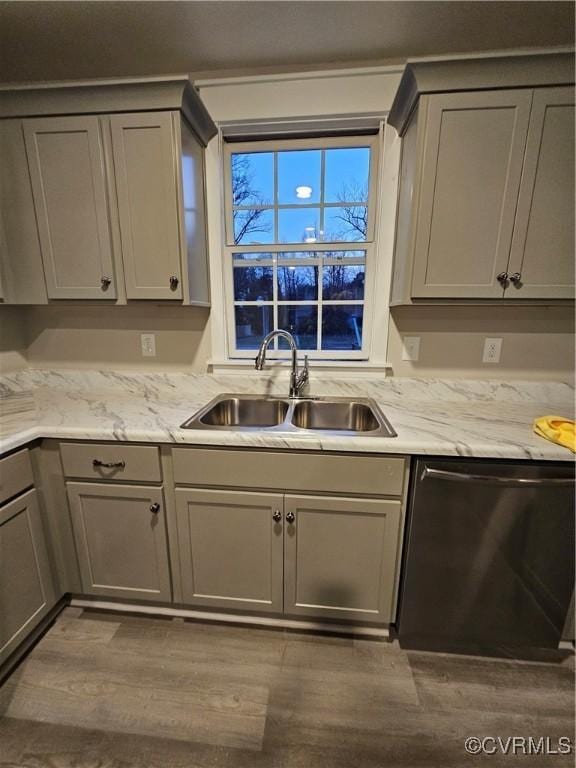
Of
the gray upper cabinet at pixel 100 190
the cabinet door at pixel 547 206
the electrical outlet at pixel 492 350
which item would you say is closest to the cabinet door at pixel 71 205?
the gray upper cabinet at pixel 100 190

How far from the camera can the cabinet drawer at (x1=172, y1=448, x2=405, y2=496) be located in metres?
1.20

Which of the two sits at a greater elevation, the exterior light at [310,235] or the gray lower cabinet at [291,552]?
the exterior light at [310,235]

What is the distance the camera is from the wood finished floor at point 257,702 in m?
1.04

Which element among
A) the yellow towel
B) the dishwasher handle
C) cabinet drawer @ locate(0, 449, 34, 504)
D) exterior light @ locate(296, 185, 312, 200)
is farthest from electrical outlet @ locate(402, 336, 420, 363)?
cabinet drawer @ locate(0, 449, 34, 504)

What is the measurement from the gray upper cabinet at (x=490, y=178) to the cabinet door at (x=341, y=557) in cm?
98

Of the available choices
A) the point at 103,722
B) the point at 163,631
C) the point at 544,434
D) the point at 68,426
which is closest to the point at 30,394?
the point at 68,426

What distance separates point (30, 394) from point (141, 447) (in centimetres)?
100

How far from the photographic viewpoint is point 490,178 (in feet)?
4.21

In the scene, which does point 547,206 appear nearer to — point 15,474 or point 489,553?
point 489,553

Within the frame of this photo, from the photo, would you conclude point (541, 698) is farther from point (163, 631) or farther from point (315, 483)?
point (163, 631)

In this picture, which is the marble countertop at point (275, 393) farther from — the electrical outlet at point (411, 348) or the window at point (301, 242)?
the window at point (301, 242)

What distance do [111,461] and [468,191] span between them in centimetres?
184

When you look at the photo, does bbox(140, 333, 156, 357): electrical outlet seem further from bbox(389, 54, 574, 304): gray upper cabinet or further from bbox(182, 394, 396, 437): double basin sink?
bbox(389, 54, 574, 304): gray upper cabinet

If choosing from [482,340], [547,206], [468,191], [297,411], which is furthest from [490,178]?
[297,411]
